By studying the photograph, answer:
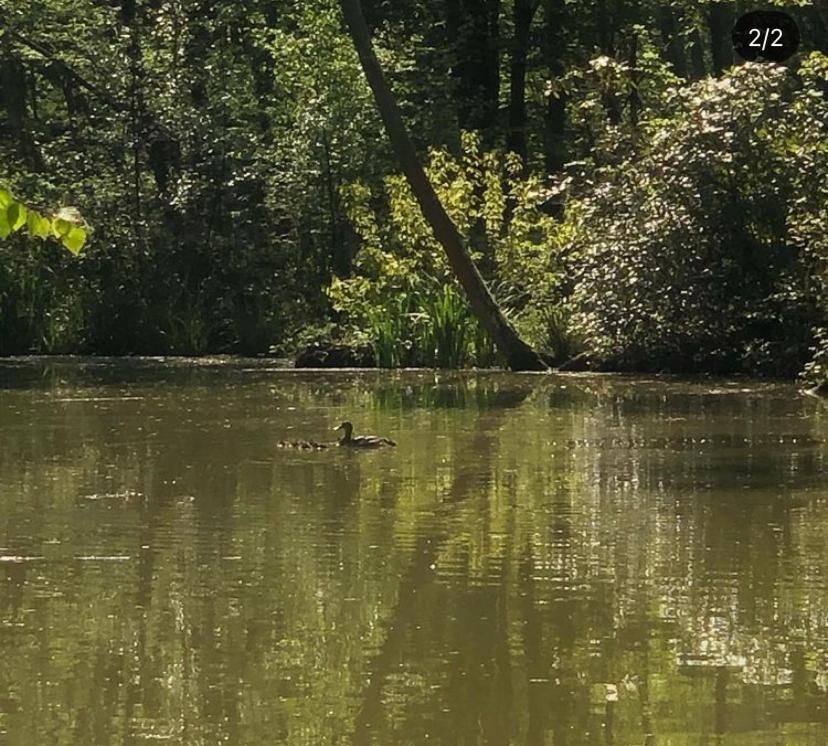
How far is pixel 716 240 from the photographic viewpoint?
2064 centimetres

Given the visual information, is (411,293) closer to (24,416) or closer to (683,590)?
(24,416)

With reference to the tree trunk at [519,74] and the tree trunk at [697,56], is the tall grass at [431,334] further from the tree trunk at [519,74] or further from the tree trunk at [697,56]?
the tree trunk at [697,56]

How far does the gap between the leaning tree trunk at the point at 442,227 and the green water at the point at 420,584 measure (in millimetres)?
6564

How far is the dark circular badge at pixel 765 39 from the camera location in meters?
22.2

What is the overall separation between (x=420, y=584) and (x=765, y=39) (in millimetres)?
16139

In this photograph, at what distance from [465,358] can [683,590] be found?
15.1m

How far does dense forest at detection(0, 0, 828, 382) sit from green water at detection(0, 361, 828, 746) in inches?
228

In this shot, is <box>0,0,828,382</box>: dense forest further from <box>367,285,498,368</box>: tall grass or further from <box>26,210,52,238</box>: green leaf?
<box>26,210,52,238</box>: green leaf

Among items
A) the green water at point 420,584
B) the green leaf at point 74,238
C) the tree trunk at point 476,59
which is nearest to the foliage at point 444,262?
the tree trunk at point 476,59

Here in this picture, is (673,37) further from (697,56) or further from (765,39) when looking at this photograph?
(765,39)

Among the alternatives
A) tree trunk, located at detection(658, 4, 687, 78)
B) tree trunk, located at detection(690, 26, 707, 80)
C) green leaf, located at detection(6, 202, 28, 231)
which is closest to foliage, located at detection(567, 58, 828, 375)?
tree trunk, located at detection(658, 4, 687, 78)

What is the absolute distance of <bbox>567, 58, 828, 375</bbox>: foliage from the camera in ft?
66.3

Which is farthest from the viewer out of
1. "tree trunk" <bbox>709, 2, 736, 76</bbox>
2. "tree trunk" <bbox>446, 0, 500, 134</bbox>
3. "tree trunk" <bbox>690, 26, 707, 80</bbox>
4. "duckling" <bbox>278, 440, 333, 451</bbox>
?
"tree trunk" <bbox>690, 26, 707, 80</bbox>

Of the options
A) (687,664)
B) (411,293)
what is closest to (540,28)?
(411,293)
